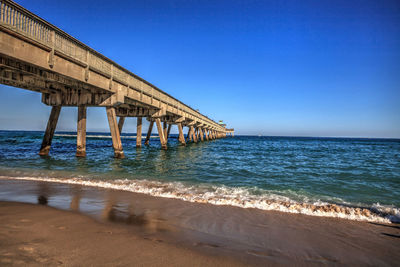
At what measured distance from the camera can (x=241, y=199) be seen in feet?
18.1

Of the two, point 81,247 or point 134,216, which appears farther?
point 134,216

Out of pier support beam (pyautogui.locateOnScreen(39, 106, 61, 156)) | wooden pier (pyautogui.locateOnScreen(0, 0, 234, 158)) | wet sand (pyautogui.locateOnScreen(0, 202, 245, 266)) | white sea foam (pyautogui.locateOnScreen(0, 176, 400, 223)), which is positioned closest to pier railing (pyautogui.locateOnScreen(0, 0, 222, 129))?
wooden pier (pyautogui.locateOnScreen(0, 0, 234, 158))

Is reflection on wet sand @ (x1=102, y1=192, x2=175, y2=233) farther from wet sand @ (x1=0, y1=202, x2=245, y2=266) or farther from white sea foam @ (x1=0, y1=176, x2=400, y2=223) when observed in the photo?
white sea foam @ (x1=0, y1=176, x2=400, y2=223)

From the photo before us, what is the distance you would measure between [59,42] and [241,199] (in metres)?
10.3

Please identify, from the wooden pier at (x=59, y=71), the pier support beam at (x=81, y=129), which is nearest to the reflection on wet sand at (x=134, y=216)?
the wooden pier at (x=59, y=71)

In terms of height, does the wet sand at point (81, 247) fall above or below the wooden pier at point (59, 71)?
below

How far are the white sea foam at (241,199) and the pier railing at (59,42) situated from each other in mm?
5628

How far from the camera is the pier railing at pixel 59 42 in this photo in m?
6.79

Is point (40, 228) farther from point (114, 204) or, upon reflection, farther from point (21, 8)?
point (21, 8)

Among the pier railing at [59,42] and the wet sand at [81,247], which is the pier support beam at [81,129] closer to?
the pier railing at [59,42]

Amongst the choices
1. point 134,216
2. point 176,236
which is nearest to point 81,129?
point 134,216

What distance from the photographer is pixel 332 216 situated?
14.6 feet

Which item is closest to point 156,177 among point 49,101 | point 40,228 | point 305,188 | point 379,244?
point 40,228

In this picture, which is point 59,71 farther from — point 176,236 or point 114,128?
point 176,236
